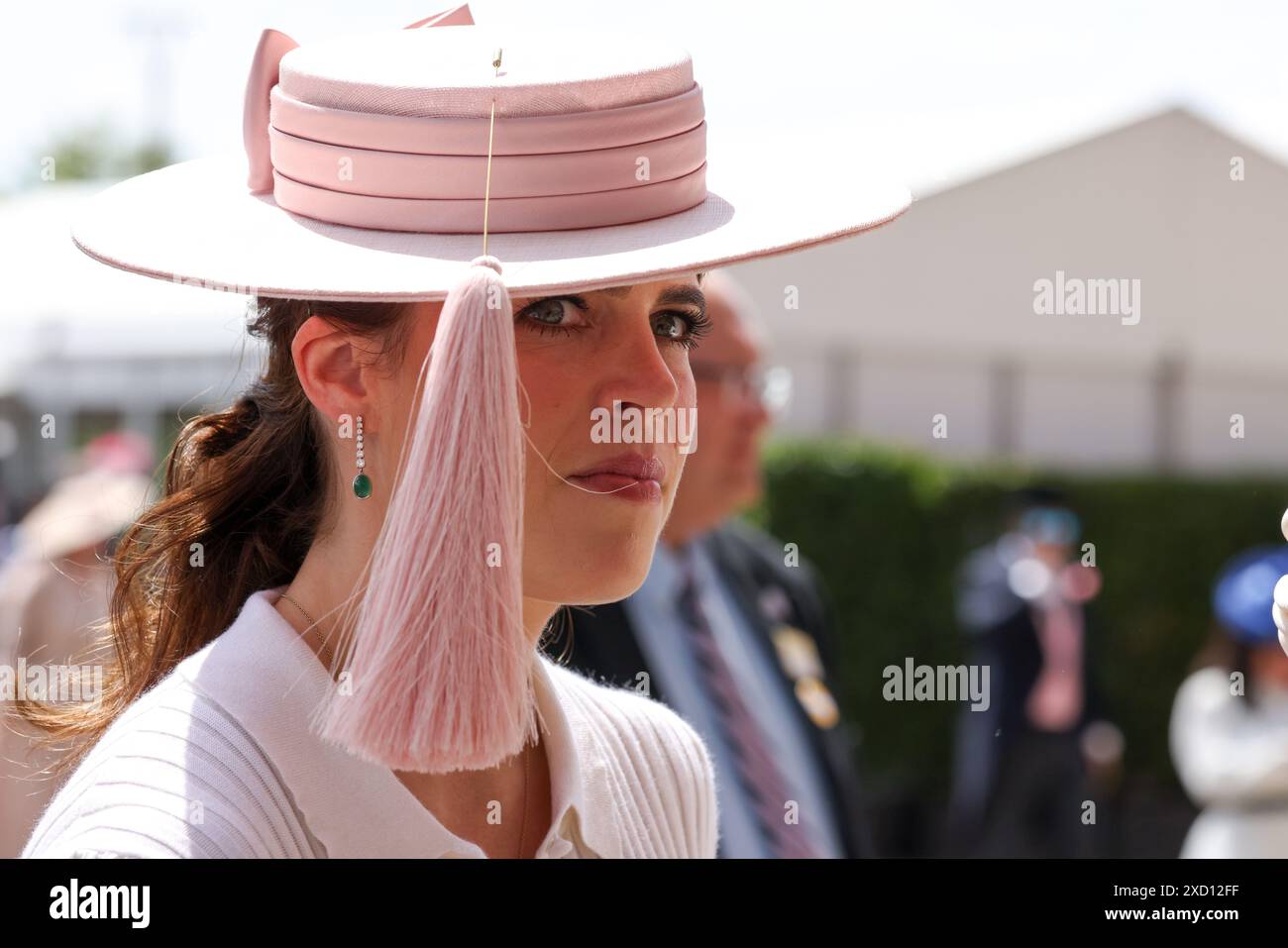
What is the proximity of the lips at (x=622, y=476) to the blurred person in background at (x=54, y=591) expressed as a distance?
243 centimetres

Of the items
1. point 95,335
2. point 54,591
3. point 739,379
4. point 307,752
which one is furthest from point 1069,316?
point 307,752

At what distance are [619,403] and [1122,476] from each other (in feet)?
31.4

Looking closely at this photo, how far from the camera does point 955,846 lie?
8.87 meters

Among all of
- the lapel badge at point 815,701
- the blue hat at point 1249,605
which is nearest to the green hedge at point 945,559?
the blue hat at point 1249,605

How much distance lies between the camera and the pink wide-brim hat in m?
1.56

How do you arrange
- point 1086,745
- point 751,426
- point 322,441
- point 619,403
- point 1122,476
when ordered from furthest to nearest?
point 1122,476
point 1086,745
point 751,426
point 322,441
point 619,403

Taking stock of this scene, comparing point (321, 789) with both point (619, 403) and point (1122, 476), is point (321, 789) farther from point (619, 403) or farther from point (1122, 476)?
point (1122, 476)

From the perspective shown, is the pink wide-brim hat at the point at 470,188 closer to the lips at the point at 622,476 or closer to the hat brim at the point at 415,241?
the hat brim at the point at 415,241

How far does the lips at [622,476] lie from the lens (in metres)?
1.63

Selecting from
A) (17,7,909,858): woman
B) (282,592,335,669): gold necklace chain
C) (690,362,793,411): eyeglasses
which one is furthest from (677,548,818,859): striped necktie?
(282,592,335,669): gold necklace chain

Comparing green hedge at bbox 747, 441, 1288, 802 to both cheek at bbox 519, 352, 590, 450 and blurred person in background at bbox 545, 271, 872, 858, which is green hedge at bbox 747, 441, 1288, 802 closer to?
blurred person in background at bbox 545, 271, 872, 858

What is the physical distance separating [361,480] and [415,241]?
0.88ft
